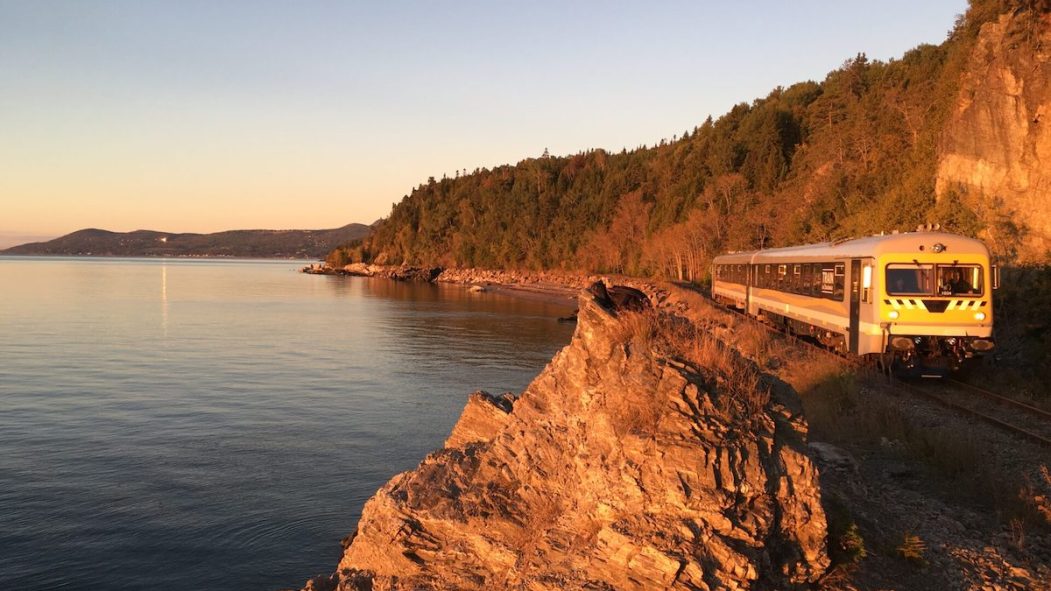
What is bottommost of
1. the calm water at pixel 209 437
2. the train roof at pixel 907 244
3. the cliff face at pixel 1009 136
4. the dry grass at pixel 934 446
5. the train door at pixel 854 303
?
the calm water at pixel 209 437

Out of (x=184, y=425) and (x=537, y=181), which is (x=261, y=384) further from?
(x=537, y=181)

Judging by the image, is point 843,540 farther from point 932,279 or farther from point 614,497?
point 932,279

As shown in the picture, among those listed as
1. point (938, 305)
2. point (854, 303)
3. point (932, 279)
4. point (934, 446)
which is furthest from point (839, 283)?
point (934, 446)

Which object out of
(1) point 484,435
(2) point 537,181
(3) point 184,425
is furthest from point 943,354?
(2) point 537,181

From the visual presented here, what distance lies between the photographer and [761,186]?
238 feet

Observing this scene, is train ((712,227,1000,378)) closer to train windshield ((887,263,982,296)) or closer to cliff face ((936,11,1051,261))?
train windshield ((887,263,982,296))

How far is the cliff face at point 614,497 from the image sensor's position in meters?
6.48

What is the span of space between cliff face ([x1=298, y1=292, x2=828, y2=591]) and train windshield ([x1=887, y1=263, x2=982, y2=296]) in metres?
11.1

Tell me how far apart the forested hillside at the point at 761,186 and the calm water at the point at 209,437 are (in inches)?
844

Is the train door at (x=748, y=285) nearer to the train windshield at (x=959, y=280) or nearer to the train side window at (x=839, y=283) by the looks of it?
the train side window at (x=839, y=283)

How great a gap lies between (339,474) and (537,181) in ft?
464

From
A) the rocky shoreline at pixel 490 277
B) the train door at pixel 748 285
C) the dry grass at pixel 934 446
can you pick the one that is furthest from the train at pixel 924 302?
the rocky shoreline at pixel 490 277

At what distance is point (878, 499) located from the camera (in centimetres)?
913

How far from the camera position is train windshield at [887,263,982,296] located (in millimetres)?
16562
